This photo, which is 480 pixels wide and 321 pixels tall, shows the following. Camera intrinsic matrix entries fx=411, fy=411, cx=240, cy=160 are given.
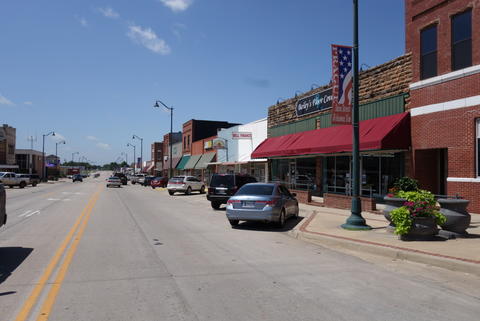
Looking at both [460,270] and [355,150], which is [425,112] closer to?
[355,150]

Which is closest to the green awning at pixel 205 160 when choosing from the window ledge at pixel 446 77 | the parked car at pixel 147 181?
the parked car at pixel 147 181

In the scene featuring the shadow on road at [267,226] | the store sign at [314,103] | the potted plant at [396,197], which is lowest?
the shadow on road at [267,226]

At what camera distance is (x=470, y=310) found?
5105 millimetres

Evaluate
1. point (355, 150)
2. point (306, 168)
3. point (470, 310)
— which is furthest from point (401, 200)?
point (306, 168)

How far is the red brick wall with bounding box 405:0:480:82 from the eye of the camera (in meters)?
14.8

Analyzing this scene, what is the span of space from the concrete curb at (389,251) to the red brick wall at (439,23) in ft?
29.8

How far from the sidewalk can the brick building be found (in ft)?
8.00

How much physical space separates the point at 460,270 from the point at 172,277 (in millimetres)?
4975

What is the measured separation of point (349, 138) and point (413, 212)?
969 cm

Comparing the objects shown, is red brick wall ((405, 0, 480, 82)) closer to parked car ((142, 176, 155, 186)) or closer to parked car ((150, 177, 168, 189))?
parked car ((150, 177, 168, 189))

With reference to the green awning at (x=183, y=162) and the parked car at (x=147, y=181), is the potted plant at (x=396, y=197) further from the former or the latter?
the parked car at (x=147, y=181)

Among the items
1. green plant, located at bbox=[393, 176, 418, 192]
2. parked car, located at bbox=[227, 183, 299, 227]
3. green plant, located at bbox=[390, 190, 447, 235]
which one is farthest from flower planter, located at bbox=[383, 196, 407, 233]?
parked car, located at bbox=[227, 183, 299, 227]

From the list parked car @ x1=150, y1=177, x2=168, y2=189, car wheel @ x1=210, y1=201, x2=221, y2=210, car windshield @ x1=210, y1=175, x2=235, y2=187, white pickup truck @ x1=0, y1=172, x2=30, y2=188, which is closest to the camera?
car windshield @ x1=210, y1=175, x2=235, y2=187

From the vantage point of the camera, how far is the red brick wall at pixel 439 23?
14750 millimetres
